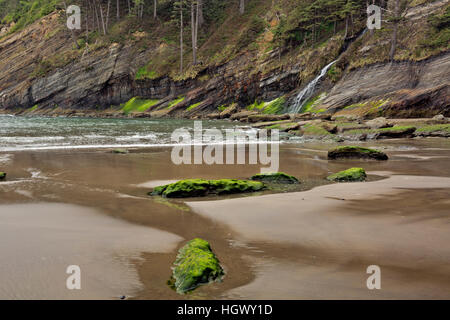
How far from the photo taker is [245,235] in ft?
14.1

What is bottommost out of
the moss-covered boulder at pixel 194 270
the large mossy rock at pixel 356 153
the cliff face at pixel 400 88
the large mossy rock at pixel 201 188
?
the moss-covered boulder at pixel 194 270

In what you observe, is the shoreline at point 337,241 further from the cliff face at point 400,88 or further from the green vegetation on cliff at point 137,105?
the green vegetation on cliff at point 137,105

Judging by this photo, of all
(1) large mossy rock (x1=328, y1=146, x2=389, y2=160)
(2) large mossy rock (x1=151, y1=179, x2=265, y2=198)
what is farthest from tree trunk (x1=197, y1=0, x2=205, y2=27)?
(2) large mossy rock (x1=151, y1=179, x2=265, y2=198)

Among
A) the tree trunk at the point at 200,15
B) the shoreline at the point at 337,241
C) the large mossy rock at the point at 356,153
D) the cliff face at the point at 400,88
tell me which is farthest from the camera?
the tree trunk at the point at 200,15

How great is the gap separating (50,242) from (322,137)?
16.1 m

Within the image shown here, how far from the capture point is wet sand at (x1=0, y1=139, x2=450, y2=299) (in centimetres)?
298

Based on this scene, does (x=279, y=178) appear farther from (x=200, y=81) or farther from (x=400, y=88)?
(x=200, y=81)

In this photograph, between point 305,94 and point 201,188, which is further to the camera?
point 305,94

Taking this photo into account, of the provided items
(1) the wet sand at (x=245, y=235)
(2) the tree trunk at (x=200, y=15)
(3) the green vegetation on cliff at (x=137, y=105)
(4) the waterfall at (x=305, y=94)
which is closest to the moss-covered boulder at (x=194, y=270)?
(1) the wet sand at (x=245, y=235)

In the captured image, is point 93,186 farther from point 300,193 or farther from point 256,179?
point 300,193

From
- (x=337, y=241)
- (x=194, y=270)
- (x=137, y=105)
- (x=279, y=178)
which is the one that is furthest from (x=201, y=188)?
(x=137, y=105)

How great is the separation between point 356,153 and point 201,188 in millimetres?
6468

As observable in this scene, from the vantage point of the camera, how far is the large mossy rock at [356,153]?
10859mm

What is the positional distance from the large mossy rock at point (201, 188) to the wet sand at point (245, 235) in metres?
0.31
